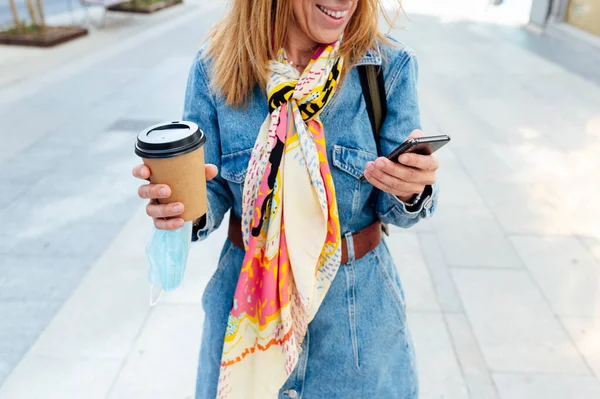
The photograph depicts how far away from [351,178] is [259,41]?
1.40 feet

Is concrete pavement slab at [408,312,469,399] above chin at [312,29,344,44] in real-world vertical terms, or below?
below

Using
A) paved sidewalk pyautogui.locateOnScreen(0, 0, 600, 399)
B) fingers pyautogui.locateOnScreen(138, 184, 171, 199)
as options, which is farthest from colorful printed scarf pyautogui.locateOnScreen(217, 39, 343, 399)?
paved sidewalk pyautogui.locateOnScreen(0, 0, 600, 399)

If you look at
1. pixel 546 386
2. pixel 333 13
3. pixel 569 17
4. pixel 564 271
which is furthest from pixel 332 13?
pixel 569 17

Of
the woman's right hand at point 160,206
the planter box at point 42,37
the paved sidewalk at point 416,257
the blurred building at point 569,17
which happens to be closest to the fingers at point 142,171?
the woman's right hand at point 160,206

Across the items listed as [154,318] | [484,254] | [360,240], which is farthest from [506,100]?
[360,240]

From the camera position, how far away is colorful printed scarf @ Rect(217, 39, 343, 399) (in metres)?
1.22

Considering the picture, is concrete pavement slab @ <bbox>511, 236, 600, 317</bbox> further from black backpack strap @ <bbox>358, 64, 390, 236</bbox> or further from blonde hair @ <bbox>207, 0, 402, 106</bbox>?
blonde hair @ <bbox>207, 0, 402, 106</bbox>

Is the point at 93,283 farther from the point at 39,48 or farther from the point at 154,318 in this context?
the point at 39,48

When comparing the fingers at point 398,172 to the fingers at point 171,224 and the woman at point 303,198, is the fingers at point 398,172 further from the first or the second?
the fingers at point 171,224

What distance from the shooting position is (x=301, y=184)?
123 cm

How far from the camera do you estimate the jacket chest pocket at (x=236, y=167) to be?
1.28 m

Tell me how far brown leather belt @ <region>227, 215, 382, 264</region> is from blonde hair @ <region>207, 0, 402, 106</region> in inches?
13.6

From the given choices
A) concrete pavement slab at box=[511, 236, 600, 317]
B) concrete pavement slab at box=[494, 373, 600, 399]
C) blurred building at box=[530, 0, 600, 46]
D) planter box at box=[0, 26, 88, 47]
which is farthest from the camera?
blurred building at box=[530, 0, 600, 46]

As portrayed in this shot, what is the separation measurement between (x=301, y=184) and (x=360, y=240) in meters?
0.24
